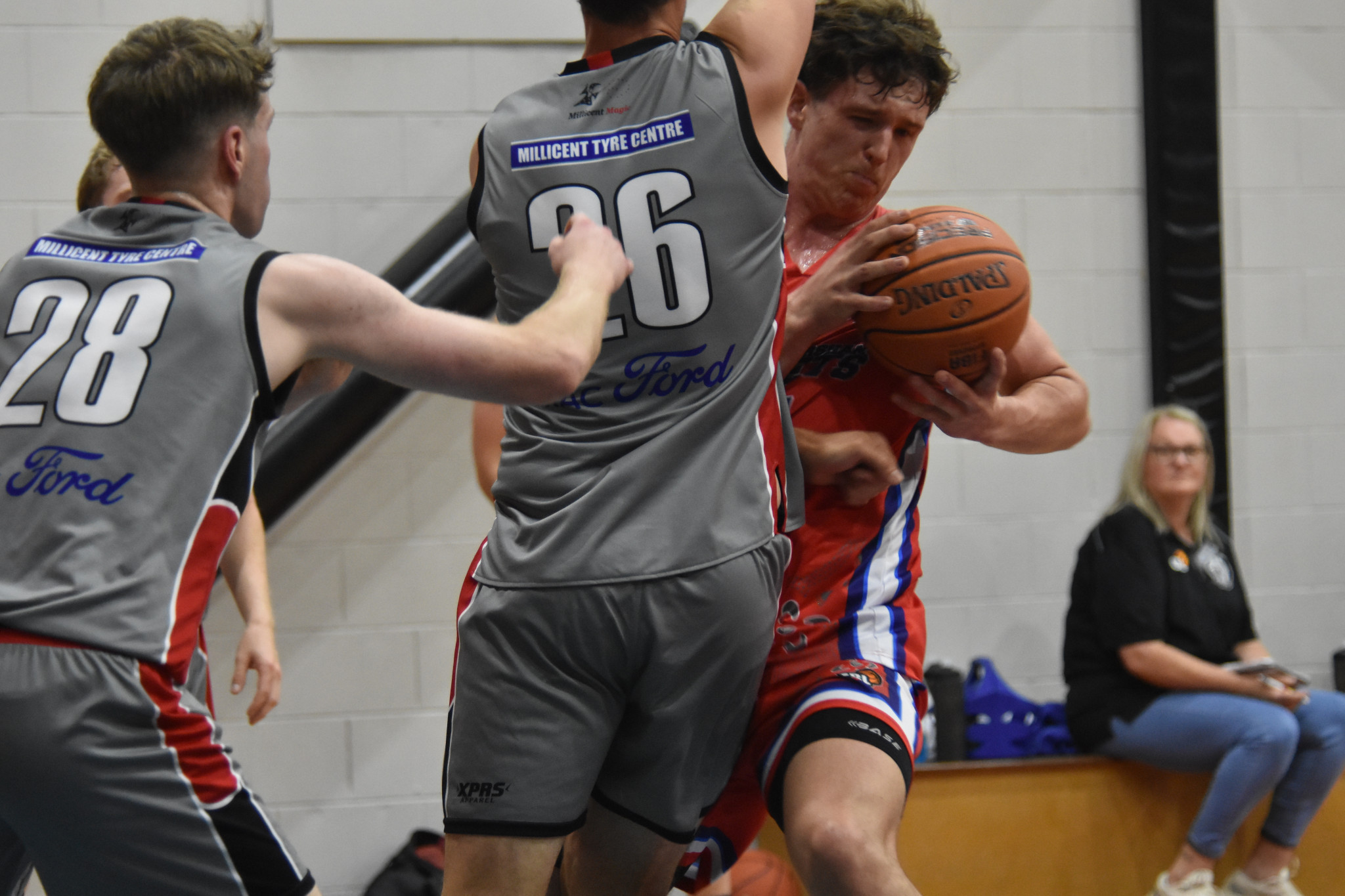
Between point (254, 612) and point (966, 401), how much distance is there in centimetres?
164

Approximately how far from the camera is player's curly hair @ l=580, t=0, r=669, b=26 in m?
1.98

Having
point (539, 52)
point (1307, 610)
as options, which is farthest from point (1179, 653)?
point (539, 52)

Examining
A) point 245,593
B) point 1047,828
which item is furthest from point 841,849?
point 1047,828

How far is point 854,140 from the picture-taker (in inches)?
92.4

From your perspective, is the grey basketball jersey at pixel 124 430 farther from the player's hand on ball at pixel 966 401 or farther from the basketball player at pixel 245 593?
the player's hand on ball at pixel 966 401

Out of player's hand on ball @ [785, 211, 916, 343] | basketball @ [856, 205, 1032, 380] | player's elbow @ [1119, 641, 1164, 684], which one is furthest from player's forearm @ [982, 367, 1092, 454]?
player's elbow @ [1119, 641, 1164, 684]

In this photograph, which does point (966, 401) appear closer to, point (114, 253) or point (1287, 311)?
point (114, 253)

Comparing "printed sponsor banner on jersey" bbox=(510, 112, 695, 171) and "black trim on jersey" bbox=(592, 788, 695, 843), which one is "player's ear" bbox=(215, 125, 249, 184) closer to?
"printed sponsor banner on jersey" bbox=(510, 112, 695, 171)

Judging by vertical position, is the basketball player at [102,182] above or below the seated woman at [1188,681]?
above

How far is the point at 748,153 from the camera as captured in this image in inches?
75.0

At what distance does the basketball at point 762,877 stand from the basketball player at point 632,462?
1831 mm

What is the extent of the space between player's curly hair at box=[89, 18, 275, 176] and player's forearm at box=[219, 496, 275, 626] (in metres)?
1.15

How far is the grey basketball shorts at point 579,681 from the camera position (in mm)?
1868

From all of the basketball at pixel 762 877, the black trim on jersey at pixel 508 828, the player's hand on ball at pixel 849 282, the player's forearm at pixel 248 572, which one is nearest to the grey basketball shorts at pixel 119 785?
the black trim on jersey at pixel 508 828
